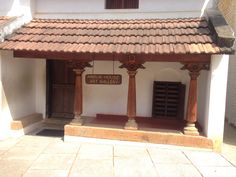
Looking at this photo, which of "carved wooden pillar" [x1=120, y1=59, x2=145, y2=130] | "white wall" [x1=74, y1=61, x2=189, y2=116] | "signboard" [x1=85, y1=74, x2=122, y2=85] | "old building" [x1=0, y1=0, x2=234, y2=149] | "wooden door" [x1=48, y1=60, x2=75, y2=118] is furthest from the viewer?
"wooden door" [x1=48, y1=60, x2=75, y2=118]

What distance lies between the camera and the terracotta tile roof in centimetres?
727

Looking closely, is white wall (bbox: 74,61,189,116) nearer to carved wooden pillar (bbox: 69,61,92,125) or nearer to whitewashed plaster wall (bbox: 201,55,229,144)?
carved wooden pillar (bbox: 69,61,92,125)

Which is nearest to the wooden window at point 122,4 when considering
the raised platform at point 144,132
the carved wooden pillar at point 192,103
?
the carved wooden pillar at point 192,103

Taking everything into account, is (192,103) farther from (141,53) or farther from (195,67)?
(141,53)

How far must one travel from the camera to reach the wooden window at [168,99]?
30.0 ft

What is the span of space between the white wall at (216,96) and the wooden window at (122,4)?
352 centimetres

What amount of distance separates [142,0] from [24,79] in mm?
4750

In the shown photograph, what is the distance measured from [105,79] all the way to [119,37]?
1473mm

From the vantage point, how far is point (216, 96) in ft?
24.1

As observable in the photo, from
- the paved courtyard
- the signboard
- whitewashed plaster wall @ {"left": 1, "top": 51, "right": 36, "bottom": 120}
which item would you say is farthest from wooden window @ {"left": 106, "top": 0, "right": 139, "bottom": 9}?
the paved courtyard

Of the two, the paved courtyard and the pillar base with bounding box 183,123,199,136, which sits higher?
the pillar base with bounding box 183,123,199,136

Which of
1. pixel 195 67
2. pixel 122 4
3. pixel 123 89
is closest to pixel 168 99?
pixel 123 89

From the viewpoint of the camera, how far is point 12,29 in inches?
334

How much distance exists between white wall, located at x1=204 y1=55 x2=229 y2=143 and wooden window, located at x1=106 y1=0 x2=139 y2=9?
11.6 ft
